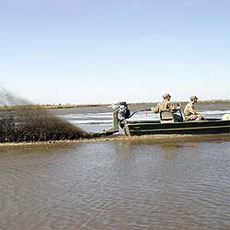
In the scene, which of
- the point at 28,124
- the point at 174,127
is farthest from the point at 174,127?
the point at 28,124

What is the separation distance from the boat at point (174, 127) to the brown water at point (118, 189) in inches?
119

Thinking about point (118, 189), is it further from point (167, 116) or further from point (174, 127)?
point (167, 116)

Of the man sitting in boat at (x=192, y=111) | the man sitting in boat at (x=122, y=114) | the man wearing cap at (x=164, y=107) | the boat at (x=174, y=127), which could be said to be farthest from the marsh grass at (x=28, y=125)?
the man sitting in boat at (x=192, y=111)

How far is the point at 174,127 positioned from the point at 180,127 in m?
0.25

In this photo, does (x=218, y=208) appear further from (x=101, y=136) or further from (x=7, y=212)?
(x=101, y=136)

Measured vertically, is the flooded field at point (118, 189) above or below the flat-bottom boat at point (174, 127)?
below

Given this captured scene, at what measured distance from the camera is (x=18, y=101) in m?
17.0

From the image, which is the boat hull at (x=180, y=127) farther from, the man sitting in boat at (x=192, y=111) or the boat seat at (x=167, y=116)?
the man sitting in boat at (x=192, y=111)

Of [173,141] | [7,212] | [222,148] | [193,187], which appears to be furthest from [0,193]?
[173,141]

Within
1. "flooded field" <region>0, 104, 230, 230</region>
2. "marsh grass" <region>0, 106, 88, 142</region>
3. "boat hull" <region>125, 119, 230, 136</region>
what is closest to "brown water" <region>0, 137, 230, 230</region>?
"flooded field" <region>0, 104, 230, 230</region>

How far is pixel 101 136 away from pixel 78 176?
27.6 ft

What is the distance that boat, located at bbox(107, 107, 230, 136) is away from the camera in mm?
16359

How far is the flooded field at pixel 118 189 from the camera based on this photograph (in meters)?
5.85

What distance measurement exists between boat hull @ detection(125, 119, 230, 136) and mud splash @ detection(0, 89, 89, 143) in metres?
2.98
